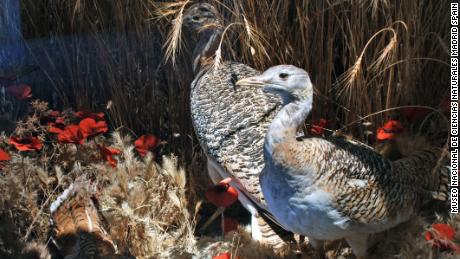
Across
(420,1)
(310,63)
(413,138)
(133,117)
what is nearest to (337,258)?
(413,138)

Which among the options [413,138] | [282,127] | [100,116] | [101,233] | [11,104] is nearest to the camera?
[282,127]

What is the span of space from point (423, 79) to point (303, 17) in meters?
0.79

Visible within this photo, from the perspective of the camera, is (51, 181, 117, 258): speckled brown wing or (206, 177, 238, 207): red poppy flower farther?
(51, 181, 117, 258): speckled brown wing

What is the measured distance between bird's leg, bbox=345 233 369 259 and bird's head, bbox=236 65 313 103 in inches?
26.0

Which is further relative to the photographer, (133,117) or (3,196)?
(133,117)

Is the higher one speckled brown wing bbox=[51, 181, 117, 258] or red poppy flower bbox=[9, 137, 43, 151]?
red poppy flower bbox=[9, 137, 43, 151]

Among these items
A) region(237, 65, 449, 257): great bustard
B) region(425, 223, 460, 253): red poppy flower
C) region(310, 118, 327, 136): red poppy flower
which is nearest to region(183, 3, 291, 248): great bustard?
region(310, 118, 327, 136): red poppy flower

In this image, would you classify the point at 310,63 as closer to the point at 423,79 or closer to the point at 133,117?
the point at 423,79

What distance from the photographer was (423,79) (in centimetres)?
379

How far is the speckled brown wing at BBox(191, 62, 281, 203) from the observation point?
3289mm

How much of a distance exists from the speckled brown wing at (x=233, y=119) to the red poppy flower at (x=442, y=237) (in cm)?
84

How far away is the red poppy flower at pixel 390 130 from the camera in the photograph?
11.2 feet

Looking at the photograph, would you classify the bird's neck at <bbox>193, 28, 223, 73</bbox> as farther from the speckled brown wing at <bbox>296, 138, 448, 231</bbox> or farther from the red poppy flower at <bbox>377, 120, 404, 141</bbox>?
the speckled brown wing at <bbox>296, 138, 448, 231</bbox>

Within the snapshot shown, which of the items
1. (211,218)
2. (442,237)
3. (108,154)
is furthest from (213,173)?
(442,237)
